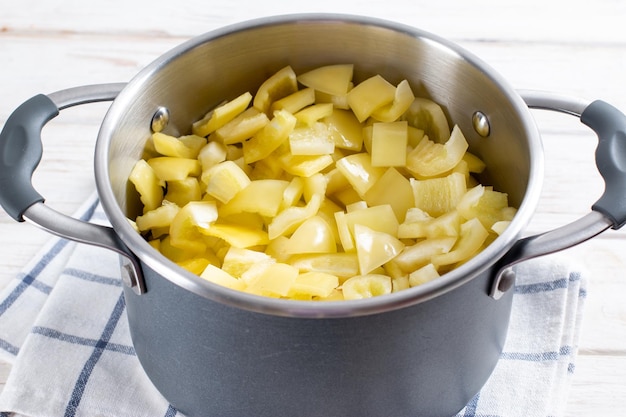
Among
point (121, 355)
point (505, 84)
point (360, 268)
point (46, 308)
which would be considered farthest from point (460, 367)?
point (46, 308)

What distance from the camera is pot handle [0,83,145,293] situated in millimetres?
912

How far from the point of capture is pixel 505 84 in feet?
3.44

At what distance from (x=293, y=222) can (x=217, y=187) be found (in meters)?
0.11

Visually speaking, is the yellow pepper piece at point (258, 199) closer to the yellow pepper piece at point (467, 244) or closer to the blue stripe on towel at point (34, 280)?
the yellow pepper piece at point (467, 244)

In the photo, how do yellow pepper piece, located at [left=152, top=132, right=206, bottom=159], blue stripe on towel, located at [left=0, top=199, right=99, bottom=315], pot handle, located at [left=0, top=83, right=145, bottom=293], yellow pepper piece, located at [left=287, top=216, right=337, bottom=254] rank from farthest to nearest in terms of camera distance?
blue stripe on towel, located at [left=0, top=199, right=99, bottom=315] < yellow pepper piece, located at [left=152, top=132, right=206, bottom=159] < yellow pepper piece, located at [left=287, top=216, right=337, bottom=254] < pot handle, located at [left=0, top=83, right=145, bottom=293]

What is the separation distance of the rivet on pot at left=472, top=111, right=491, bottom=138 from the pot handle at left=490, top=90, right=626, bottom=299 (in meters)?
0.14

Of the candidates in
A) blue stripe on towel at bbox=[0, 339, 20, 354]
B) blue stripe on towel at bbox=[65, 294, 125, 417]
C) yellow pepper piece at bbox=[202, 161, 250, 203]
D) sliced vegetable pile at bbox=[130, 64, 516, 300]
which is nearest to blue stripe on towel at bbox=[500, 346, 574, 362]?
sliced vegetable pile at bbox=[130, 64, 516, 300]

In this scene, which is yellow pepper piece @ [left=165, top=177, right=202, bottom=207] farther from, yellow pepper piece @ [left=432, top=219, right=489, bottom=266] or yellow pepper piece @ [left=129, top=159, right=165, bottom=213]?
yellow pepper piece @ [left=432, top=219, right=489, bottom=266]

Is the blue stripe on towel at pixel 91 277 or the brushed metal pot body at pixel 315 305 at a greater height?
the brushed metal pot body at pixel 315 305

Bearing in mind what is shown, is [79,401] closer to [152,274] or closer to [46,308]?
[46,308]

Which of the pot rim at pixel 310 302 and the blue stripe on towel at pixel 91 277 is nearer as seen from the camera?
the pot rim at pixel 310 302

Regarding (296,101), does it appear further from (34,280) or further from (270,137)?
(34,280)

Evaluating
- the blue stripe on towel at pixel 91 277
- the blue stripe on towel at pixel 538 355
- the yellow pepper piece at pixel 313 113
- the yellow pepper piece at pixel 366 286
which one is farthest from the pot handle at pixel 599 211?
the blue stripe on towel at pixel 91 277

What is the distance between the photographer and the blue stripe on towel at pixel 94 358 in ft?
3.59
